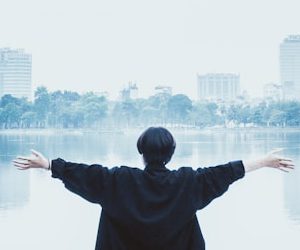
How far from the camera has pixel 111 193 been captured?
115cm

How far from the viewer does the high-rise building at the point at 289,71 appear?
10.7 feet

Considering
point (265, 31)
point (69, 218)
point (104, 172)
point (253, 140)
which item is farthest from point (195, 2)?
point (104, 172)

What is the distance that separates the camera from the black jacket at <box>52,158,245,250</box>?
1.12 m

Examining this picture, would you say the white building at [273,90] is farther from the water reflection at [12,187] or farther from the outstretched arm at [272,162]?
the outstretched arm at [272,162]

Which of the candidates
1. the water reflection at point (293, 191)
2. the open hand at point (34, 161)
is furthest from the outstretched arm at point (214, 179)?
the water reflection at point (293, 191)

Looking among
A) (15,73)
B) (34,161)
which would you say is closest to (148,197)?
(34,161)

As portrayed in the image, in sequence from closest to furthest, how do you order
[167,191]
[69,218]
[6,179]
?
[167,191]
[69,218]
[6,179]

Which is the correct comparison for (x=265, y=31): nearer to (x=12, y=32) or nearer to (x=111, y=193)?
(x=12, y=32)

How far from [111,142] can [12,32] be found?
2.95 feet

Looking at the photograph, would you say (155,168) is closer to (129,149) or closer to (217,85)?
(129,149)

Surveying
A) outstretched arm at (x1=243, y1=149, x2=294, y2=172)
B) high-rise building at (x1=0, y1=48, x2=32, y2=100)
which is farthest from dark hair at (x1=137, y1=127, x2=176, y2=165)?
high-rise building at (x1=0, y1=48, x2=32, y2=100)

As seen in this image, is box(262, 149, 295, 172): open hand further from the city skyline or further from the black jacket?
the city skyline

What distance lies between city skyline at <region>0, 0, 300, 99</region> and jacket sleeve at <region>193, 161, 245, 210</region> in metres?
2.05

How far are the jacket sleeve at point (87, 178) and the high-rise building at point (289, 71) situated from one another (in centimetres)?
233
